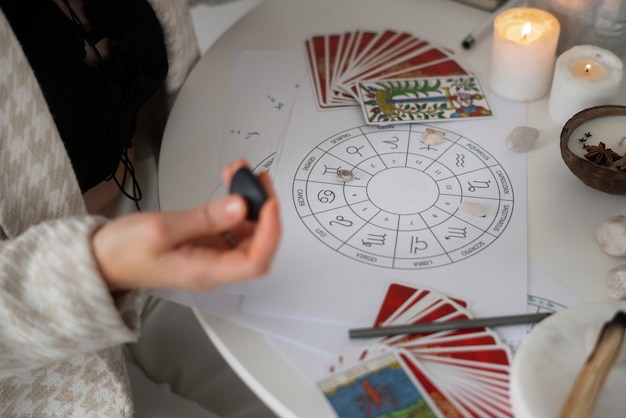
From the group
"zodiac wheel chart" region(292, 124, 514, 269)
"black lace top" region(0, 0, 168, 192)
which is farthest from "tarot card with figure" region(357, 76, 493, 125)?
"black lace top" region(0, 0, 168, 192)

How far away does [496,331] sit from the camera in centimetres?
62

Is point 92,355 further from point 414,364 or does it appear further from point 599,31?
point 599,31

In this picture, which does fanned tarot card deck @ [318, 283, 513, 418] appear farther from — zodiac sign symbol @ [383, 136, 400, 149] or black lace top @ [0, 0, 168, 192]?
black lace top @ [0, 0, 168, 192]

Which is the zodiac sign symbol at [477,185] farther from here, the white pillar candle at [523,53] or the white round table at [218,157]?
the white pillar candle at [523,53]

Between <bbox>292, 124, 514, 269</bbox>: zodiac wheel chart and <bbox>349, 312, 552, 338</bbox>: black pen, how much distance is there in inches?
2.9

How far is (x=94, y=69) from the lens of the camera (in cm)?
78

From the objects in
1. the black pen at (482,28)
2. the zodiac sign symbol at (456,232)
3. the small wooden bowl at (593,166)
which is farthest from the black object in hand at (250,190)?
the black pen at (482,28)

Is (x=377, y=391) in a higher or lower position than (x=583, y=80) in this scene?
lower

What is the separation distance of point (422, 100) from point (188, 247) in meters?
0.40

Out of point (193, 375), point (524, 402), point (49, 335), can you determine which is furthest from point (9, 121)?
point (524, 402)

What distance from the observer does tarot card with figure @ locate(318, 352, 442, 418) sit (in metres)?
0.57

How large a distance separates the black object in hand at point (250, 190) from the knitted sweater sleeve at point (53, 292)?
0.43 ft

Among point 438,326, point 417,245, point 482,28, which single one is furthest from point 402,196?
point 482,28

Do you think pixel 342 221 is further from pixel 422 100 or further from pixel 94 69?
pixel 94 69
